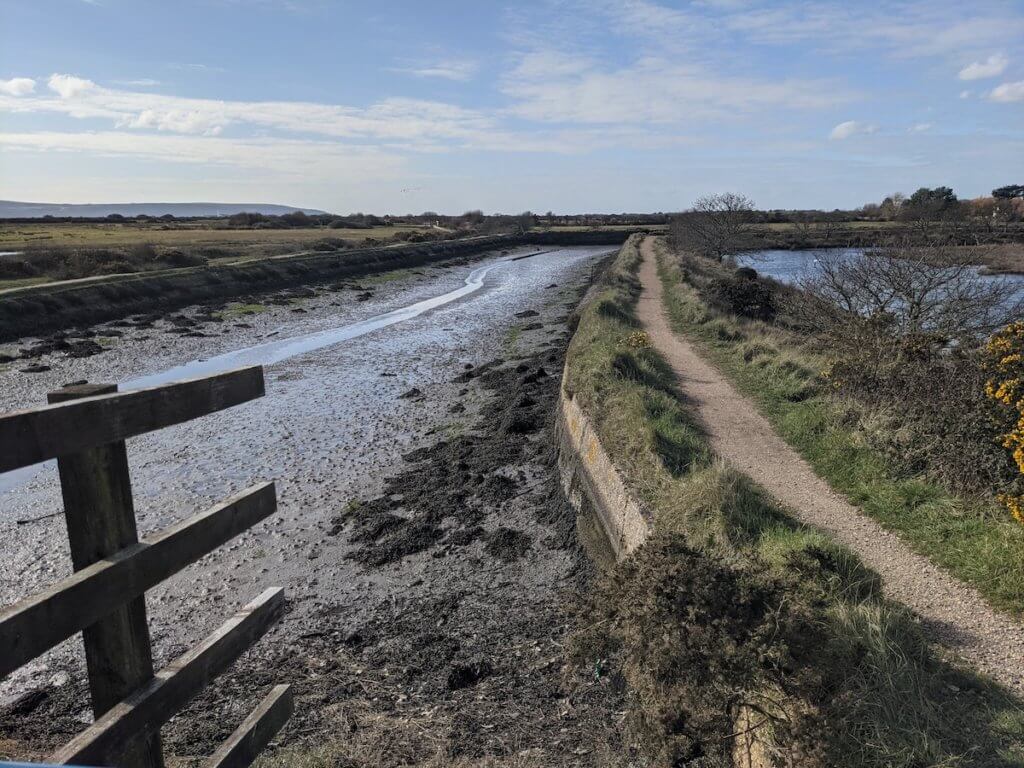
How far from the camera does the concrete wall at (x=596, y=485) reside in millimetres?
7711

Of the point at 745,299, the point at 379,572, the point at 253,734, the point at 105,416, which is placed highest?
the point at 105,416

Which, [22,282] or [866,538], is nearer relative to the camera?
[866,538]

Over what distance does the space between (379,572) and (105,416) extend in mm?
6820

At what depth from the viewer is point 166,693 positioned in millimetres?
2805

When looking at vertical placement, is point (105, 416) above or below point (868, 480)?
above

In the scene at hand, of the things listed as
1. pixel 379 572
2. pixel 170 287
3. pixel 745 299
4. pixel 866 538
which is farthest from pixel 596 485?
pixel 170 287

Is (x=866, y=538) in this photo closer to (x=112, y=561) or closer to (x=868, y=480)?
(x=868, y=480)

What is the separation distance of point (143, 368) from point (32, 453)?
2111 centimetres

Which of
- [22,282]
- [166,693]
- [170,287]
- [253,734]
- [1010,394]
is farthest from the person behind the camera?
[170,287]

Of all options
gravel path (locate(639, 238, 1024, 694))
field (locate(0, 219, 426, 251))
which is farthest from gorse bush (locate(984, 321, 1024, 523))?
field (locate(0, 219, 426, 251))

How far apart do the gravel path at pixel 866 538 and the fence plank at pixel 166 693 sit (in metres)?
4.45

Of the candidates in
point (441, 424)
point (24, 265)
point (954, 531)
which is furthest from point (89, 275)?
point (954, 531)

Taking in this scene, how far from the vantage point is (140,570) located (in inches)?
104

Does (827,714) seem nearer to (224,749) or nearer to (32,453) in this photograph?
(224,749)
